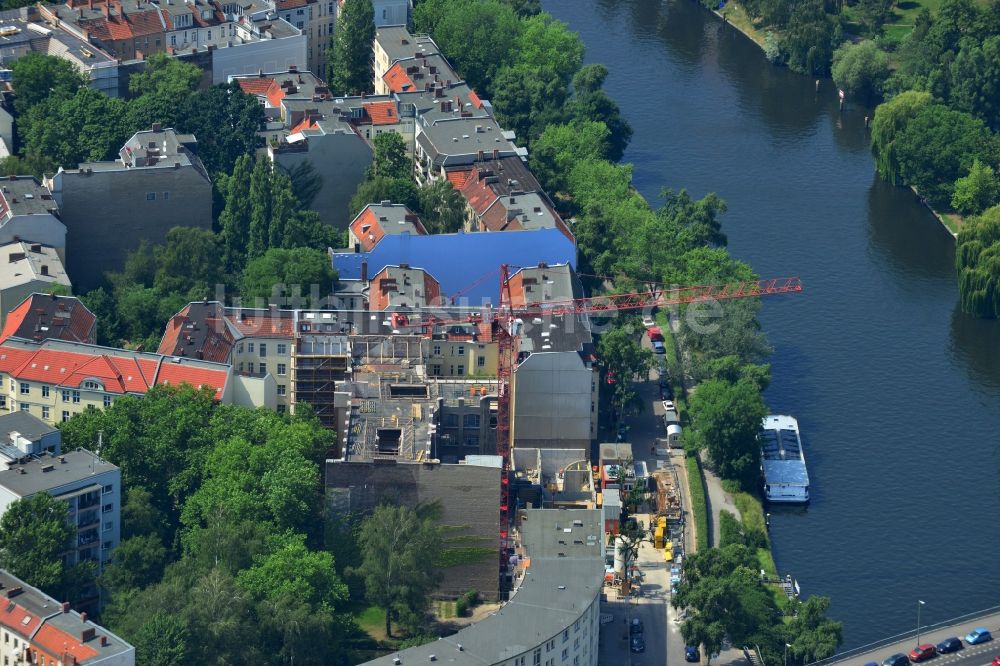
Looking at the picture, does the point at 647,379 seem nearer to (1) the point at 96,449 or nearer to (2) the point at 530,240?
(2) the point at 530,240

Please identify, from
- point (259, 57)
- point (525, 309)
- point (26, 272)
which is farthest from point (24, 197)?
point (259, 57)

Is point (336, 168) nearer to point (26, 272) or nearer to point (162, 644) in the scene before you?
point (26, 272)

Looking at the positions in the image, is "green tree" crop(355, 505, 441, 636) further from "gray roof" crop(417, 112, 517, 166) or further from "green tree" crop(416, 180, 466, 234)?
"gray roof" crop(417, 112, 517, 166)

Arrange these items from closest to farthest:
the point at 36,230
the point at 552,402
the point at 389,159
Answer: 1. the point at 552,402
2. the point at 36,230
3. the point at 389,159

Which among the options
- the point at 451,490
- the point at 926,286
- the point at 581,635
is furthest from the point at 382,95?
the point at 581,635

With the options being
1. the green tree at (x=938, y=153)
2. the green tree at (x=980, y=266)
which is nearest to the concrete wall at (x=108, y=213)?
the green tree at (x=980, y=266)

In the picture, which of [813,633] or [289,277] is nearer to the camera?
[813,633]

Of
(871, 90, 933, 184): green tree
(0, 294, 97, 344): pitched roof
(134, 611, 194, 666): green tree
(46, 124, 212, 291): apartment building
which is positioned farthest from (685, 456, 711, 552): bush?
(871, 90, 933, 184): green tree
